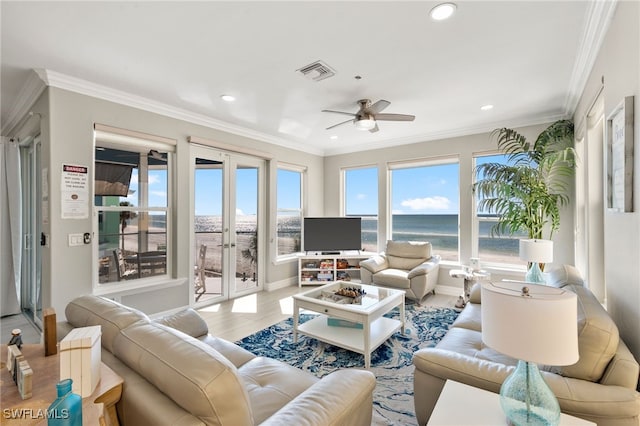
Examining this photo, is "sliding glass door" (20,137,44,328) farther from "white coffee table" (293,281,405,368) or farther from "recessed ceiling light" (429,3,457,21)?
"recessed ceiling light" (429,3,457,21)

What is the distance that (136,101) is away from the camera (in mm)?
3303

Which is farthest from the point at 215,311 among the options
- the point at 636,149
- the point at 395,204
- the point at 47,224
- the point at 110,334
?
the point at 636,149

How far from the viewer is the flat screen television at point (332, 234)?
5266mm

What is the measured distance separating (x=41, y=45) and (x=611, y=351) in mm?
4091

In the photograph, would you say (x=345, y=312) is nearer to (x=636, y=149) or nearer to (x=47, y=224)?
(x=636, y=149)

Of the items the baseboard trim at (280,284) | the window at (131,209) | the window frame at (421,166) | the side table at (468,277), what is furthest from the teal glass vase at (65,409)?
the window frame at (421,166)

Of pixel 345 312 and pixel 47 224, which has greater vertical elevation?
pixel 47 224

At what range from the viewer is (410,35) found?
215 centimetres

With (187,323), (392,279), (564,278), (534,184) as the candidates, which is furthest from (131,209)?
(534,184)

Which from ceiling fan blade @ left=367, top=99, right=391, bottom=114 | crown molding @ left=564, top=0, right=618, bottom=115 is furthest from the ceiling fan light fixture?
crown molding @ left=564, top=0, right=618, bottom=115

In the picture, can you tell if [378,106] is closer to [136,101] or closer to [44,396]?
[136,101]

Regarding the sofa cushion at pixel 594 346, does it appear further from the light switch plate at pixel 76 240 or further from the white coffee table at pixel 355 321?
the light switch plate at pixel 76 240

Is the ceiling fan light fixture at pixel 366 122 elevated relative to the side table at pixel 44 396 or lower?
elevated

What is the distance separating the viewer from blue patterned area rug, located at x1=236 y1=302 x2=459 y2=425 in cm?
202
